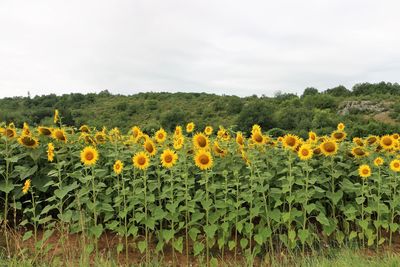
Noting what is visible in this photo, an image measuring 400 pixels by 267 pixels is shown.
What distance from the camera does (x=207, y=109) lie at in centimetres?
5469

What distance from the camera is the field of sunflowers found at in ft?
14.0

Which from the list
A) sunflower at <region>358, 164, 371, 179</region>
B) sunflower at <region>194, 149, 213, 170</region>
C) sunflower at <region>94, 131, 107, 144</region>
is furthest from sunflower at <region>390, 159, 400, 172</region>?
sunflower at <region>94, 131, 107, 144</region>

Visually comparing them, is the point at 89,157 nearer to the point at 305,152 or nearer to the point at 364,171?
the point at 305,152

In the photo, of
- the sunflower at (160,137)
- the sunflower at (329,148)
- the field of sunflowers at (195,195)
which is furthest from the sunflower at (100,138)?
the sunflower at (329,148)

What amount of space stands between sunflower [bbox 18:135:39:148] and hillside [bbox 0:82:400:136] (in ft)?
125

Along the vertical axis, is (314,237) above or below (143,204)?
below

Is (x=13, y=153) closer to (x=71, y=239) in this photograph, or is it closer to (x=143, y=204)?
(x=71, y=239)

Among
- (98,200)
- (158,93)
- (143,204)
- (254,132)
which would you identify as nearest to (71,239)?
(98,200)

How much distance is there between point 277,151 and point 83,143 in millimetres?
2256

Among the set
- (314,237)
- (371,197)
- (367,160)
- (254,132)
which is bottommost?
(314,237)

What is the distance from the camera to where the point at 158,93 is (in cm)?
7025

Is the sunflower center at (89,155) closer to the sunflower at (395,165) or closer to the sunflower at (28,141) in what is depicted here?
the sunflower at (28,141)

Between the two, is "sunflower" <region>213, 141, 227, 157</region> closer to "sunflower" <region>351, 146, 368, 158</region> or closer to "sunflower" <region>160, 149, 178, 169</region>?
"sunflower" <region>160, 149, 178, 169</region>

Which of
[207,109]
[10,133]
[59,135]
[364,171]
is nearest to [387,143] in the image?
[364,171]
